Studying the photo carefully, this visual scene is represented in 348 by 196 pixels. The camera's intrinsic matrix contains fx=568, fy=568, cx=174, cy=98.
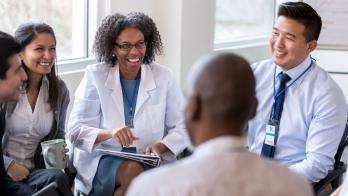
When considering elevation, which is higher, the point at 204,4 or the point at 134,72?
the point at 204,4

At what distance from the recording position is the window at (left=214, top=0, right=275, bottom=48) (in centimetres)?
545

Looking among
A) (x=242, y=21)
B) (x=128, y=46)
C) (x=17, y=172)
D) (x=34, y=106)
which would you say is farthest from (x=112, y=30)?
(x=242, y=21)

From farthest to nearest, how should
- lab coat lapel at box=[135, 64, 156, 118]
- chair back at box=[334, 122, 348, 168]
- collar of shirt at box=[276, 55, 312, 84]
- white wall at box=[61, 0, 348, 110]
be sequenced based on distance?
white wall at box=[61, 0, 348, 110] < lab coat lapel at box=[135, 64, 156, 118] < chair back at box=[334, 122, 348, 168] < collar of shirt at box=[276, 55, 312, 84]

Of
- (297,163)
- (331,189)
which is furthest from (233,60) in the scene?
(331,189)

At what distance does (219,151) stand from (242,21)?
189 inches

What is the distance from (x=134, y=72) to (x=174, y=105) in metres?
0.28

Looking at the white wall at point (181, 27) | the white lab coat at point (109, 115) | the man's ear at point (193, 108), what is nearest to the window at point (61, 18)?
the white wall at point (181, 27)

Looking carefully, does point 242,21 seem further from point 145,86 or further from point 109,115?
point 109,115

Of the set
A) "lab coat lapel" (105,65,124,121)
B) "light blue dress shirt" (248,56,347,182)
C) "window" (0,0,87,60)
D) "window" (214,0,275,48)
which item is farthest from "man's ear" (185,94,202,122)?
"window" (214,0,275,48)

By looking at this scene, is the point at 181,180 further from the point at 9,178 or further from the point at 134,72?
the point at 134,72

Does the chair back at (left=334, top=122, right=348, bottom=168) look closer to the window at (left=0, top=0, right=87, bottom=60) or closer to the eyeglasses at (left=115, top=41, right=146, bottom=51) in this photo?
the eyeglasses at (left=115, top=41, right=146, bottom=51)

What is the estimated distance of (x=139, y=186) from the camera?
44.8 inches

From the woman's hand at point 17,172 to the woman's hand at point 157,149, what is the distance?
62cm

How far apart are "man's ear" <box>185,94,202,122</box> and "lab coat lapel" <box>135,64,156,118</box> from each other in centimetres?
183
